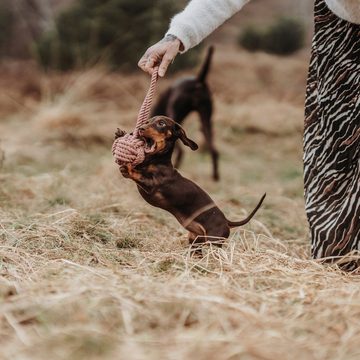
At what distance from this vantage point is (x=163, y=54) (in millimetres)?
2939

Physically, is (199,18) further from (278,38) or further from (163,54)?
(278,38)

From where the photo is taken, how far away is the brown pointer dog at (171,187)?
300 centimetres

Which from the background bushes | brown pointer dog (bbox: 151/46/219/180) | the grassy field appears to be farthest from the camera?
the background bushes

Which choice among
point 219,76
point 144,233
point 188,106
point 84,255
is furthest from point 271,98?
point 84,255

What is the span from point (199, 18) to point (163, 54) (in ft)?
0.71

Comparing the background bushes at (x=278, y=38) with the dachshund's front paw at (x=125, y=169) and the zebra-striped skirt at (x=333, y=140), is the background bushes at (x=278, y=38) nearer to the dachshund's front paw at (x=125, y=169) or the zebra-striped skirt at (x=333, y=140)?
the zebra-striped skirt at (x=333, y=140)

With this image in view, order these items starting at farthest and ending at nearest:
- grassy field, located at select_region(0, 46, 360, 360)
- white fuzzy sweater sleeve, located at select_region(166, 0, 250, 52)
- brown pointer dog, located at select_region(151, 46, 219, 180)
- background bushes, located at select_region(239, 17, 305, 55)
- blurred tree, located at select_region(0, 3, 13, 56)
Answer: blurred tree, located at select_region(0, 3, 13, 56)
background bushes, located at select_region(239, 17, 305, 55)
brown pointer dog, located at select_region(151, 46, 219, 180)
white fuzzy sweater sleeve, located at select_region(166, 0, 250, 52)
grassy field, located at select_region(0, 46, 360, 360)

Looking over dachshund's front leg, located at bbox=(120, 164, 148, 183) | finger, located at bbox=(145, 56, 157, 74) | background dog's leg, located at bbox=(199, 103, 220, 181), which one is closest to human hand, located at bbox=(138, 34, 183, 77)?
finger, located at bbox=(145, 56, 157, 74)

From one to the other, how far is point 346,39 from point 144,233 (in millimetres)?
1434

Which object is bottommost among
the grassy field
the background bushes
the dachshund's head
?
the grassy field

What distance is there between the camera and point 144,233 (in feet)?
12.0

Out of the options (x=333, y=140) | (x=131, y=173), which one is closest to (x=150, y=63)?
(x=131, y=173)

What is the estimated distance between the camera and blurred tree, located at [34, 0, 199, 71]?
442 inches

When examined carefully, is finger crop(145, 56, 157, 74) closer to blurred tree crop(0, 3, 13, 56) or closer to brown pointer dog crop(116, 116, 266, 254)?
brown pointer dog crop(116, 116, 266, 254)
